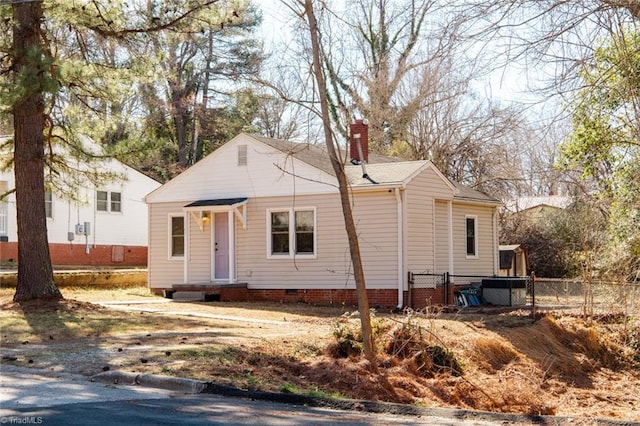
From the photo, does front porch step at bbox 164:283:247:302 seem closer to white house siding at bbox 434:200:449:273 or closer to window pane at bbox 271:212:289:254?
window pane at bbox 271:212:289:254

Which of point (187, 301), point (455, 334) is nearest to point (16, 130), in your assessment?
point (187, 301)

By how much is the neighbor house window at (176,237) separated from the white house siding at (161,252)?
132mm

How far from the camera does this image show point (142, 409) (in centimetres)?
841

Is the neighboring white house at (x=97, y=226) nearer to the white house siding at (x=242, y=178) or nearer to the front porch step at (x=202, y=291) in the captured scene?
the white house siding at (x=242, y=178)

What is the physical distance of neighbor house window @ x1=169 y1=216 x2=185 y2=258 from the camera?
85.9 feet

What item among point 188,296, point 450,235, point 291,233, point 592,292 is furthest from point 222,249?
point 592,292

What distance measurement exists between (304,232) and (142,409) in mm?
15657

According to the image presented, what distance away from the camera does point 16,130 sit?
760 inches

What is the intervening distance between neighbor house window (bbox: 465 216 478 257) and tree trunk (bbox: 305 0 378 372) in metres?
15.0

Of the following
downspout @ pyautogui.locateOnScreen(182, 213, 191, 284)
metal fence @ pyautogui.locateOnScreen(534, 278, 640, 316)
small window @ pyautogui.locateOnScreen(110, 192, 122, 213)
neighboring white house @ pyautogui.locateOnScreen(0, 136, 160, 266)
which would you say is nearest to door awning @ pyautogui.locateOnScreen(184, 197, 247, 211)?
downspout @ pyautogui.locateOnScreen(182, 213, 191, 284)

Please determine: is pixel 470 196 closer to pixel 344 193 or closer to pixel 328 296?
pixel 328 296

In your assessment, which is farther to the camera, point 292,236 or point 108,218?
point 108,218

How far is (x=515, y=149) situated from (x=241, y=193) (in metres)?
17.3

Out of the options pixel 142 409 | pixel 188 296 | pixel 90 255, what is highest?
pixel 90 255
